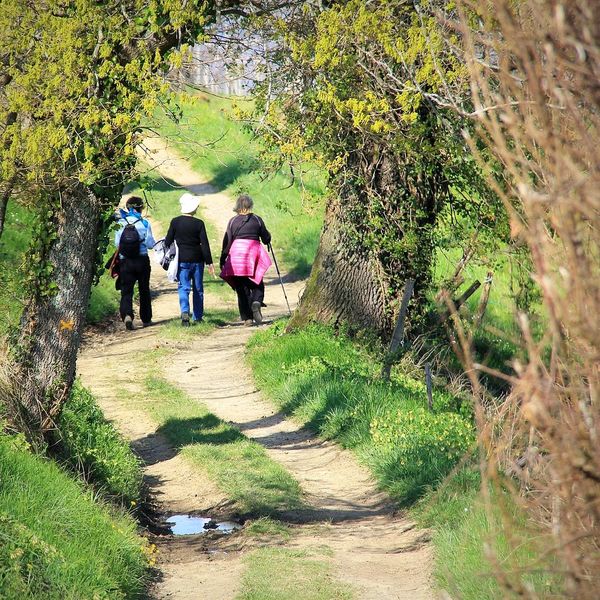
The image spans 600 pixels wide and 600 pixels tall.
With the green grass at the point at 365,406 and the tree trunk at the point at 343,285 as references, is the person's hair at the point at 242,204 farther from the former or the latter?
the green grass at the point at 365,406

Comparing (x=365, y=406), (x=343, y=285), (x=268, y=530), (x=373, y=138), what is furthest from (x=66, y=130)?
(x=343, y=285)

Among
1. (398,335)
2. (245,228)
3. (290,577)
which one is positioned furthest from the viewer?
(245,228)

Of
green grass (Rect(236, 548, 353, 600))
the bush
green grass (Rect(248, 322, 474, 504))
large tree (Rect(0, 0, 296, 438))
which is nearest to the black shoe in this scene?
green grass (Rect(248, 322, 474, 504))

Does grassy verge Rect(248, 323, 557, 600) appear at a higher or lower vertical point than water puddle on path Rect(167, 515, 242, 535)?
higher

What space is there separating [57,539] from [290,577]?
4.78ft

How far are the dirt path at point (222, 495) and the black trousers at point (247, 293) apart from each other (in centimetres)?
45

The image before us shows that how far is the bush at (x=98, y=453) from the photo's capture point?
24.8ft

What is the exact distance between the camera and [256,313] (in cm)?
1509

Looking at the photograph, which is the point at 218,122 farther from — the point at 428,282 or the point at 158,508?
the point at 158,508

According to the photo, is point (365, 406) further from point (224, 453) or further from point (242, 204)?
point (242, 204)

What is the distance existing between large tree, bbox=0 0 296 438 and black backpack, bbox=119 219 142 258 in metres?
6.78

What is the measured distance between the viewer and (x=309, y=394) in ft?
34.6

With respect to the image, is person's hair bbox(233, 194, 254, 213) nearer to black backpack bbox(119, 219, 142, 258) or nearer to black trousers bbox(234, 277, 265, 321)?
black trousers bbox(234, 277, 265, 321)

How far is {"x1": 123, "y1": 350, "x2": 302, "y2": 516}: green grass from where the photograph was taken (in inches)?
310
